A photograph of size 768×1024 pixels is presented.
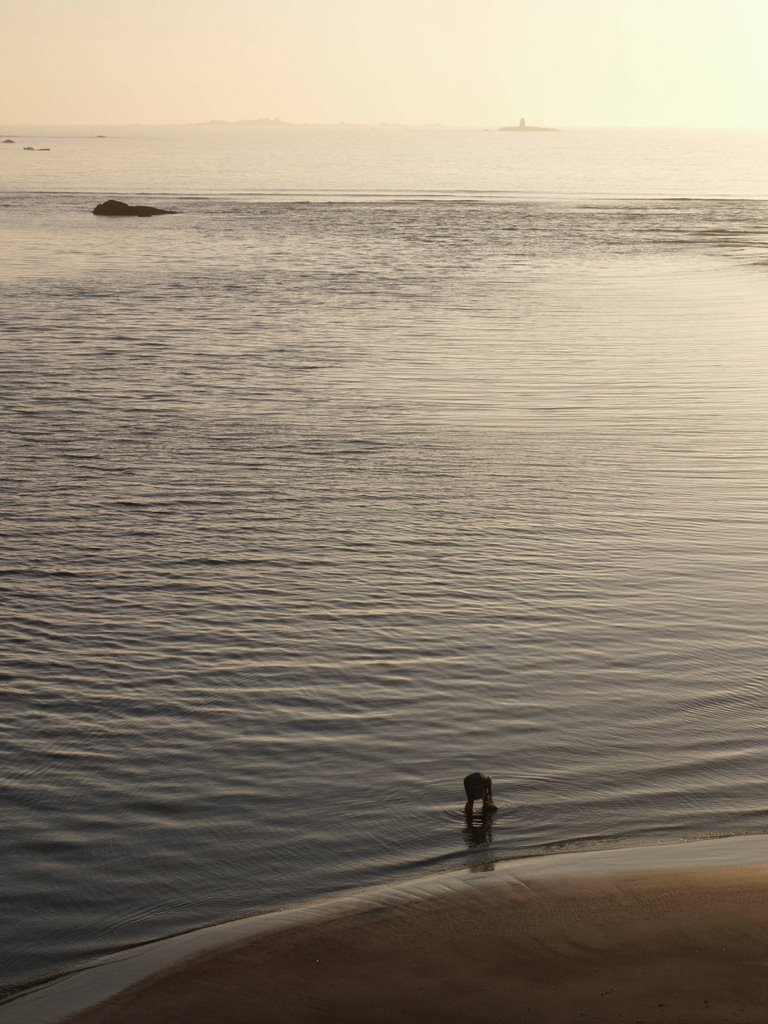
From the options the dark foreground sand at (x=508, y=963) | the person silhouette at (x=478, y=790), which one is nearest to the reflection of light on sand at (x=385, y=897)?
the dark foreground sand at (x=508, y=963)

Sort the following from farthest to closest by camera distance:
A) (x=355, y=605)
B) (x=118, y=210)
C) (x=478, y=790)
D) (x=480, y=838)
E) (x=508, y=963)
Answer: (x=118, y=210)
(x=355, y=605)
(x=478, y=790)
(x=480, y=838)
(x=508, y=963)

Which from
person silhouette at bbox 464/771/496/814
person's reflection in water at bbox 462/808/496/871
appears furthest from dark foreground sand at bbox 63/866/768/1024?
person silhouette at bbox 464/771/496/814

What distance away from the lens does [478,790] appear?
1216cm

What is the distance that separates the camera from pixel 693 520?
21406 mm

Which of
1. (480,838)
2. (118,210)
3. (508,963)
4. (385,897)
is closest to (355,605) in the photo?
(480,838)

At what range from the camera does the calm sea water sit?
12.1m

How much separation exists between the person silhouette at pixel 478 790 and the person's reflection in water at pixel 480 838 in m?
0.04

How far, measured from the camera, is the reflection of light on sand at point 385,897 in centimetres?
976

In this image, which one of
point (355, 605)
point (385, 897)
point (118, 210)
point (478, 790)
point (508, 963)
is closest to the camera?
point (508, 963)

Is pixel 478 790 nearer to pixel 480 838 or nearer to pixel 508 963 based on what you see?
pixel 480 838

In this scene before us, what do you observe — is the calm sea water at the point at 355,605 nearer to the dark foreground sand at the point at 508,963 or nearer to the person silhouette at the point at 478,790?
the person silhouette at the point at 478,790

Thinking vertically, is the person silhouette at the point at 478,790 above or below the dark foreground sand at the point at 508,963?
above

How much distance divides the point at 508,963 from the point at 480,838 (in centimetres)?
213

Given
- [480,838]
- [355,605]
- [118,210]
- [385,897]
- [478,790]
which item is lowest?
[385,897]
